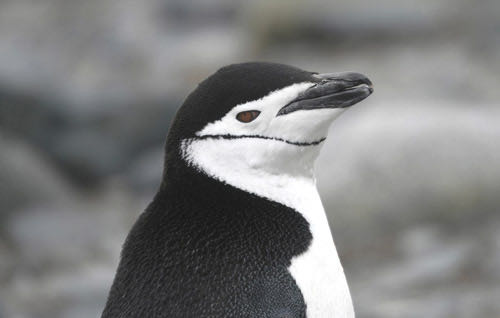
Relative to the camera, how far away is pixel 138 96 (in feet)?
37.1

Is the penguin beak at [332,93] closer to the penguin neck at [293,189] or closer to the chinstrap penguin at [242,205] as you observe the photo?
the chinstrap penguin at [242,205]

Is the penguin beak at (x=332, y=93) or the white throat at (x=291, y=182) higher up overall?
the penguin beak at (x=332, y=93)

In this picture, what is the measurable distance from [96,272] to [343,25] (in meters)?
6.01

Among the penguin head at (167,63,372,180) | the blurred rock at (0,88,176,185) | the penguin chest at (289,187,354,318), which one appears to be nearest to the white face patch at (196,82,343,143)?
the penguin head at (167,63,372,180)

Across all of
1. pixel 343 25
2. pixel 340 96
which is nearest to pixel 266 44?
pixel 343 25

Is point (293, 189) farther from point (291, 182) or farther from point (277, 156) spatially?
point (277, 156)

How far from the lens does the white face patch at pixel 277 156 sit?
11.6 feet

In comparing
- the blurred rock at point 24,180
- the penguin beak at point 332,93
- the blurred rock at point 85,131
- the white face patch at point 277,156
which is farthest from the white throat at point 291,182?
the blurred rock at point 85,131

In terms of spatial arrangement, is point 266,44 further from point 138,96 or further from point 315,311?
point 315,311

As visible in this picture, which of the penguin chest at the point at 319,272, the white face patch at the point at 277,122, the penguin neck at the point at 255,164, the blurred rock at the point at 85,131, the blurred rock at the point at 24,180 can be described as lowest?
the penguin chest at the point at 319,272

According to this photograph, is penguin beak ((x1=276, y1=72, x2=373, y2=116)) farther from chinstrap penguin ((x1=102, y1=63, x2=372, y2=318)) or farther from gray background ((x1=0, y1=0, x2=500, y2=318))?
gray background ((x1=0, y1=0, x2=500, y2=318))

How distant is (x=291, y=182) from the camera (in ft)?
12.0

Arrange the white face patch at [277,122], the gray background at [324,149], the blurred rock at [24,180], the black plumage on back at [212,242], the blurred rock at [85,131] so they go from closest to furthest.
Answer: the black plumage on back at [212,242] → the white face patch at [277,122] → the gray background at [324,149] → the blurred rock at [24,180] → the blurred rock at [85,131]

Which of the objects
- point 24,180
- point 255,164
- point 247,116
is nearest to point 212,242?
point 255,164
